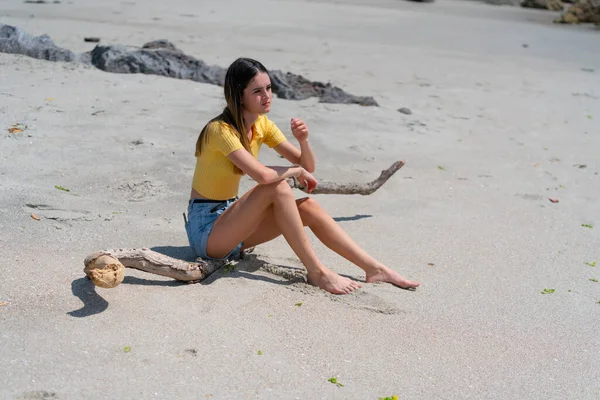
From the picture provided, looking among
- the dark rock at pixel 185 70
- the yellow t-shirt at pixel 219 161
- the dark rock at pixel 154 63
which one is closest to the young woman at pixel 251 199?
the yellow t-shirt at pixel 219 161

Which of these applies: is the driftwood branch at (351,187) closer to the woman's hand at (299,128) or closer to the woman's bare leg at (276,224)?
the woman's hand at (299,128)

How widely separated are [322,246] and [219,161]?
3.23ft

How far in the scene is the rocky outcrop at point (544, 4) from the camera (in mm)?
19875

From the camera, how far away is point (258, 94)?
3.77 m

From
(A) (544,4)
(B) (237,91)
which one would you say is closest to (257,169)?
(B) (237,91)

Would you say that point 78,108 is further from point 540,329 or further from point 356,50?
point 356,50

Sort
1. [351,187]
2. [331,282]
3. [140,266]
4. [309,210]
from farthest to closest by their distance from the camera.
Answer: [351,187], [309,210], [331,282], [140,266]

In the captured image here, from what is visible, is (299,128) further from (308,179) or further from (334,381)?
(334,381)

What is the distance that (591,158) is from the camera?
6.92m

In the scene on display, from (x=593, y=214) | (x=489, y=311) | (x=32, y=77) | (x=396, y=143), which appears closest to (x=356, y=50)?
(x=396, y=143)

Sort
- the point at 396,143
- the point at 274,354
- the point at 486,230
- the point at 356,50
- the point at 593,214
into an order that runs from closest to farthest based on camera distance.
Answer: the point at 274,354
the point at 486,230
the point at 593,214
the point at 396,143
the point at 356,50

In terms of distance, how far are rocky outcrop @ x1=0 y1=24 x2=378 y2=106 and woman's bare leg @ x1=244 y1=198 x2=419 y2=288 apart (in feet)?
12.0

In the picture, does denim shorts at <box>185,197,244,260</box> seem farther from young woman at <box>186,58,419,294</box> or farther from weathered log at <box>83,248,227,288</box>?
weathered log at <box>83,248,227,288</box>

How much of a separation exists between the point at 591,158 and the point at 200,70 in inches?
151
